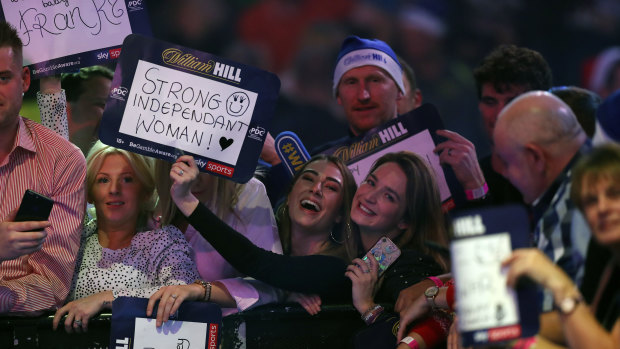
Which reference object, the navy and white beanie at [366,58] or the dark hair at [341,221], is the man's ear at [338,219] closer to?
the dark hair at [341,221]

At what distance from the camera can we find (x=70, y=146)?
3.78 m

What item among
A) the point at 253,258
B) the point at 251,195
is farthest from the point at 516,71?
the point at 253,258

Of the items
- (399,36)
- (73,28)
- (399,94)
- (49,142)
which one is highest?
(399,36)

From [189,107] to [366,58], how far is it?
1.09 meters

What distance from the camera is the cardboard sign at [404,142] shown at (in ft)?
13.5

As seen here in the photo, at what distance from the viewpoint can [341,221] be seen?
403cm

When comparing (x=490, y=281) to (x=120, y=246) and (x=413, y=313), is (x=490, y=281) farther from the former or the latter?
(x=120, y=246)

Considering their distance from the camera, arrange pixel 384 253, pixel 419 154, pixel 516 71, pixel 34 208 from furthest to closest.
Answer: pixel 516 71, pixel 419 154, pixel 384 253, pixel 34 208

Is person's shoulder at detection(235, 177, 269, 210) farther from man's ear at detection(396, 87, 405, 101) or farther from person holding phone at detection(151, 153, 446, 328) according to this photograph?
man's ear at detection(396, 87, 405, 101)

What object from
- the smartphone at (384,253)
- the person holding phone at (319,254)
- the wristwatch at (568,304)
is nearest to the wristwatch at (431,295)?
the person holding phone at (319,254)

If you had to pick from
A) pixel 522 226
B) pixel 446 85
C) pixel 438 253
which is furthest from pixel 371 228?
pixel 446 85

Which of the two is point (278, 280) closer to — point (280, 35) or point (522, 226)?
point (522, 226)

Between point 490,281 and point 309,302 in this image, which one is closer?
point 490,281

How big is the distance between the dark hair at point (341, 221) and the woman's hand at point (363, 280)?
189 mm
